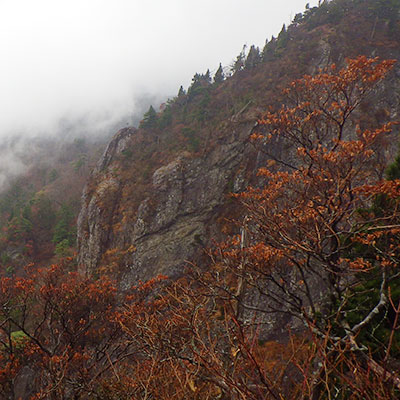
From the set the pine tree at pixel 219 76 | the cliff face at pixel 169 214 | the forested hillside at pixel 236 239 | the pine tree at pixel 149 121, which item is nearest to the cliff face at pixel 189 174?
the cliff face at pixel 169 214

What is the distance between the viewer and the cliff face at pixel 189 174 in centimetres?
2261

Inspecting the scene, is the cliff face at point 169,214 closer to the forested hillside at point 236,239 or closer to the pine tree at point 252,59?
the forested hillside at point 236,239

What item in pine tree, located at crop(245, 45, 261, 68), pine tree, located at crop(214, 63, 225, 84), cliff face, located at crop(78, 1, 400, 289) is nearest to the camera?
cliff face, located at crop(78, 1, 400, 289)

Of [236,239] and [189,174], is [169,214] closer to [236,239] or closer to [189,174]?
[189,174]

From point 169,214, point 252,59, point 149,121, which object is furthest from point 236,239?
point 252,59

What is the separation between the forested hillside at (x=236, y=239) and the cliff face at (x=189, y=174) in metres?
0.20

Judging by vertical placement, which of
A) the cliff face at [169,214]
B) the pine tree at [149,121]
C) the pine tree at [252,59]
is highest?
the pine tree at [252,59]

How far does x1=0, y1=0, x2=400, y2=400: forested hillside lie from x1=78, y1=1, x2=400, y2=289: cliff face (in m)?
0.20

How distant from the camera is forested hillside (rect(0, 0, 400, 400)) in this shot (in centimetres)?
509

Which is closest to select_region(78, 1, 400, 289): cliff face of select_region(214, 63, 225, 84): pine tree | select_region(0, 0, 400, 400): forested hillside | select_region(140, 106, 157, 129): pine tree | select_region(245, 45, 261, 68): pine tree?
select_region(0, 0, 400, 400): forested hillside

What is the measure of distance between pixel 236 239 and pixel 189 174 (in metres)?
11.4

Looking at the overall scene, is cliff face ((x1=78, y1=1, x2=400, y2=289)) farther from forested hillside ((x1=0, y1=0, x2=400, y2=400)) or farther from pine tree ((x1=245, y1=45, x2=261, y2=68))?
pine tree ((x1=245, y1=45, x2=261, y2=68))

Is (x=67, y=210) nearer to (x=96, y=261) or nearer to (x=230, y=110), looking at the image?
(x=96, y=261)

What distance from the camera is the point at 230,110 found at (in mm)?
33156
